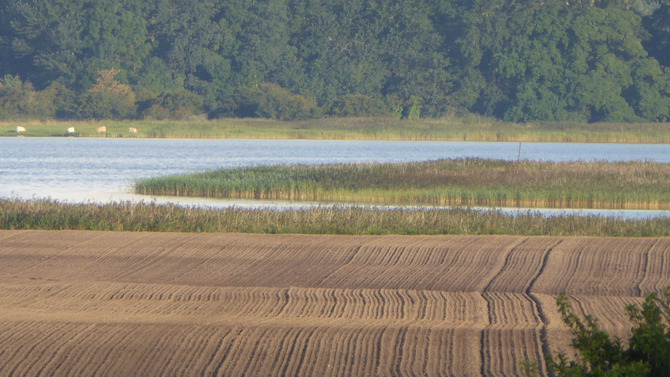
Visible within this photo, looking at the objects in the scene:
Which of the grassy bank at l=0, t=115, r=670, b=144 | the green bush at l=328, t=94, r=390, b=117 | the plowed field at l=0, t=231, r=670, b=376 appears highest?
the plowed field at l=0, t=231, r=670, b=376

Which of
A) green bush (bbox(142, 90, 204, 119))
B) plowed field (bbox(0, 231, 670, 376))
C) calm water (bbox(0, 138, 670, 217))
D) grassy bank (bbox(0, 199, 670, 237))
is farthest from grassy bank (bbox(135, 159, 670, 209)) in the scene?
green bush (bbox(142, 90, 204, 119))

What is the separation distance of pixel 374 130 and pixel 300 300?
169 ft

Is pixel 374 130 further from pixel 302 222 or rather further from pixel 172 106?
pixel 302 222

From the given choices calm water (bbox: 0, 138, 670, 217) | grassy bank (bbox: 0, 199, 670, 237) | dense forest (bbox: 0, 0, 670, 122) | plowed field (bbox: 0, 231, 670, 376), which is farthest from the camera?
dense forest (bbox: 0, 0, 670, 122)

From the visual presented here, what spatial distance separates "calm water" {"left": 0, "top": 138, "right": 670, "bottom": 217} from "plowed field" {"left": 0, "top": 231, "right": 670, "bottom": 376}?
415 inches

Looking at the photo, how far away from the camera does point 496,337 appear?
9797 millimetres

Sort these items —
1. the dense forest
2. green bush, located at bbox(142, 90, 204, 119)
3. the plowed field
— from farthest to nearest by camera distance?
1. the dense forest
2. green bush, located at bbox(142, 90, 204, 119)
3. the plowed field

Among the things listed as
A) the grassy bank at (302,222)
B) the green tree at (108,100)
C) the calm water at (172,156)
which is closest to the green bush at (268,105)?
the calm water at (172,156)

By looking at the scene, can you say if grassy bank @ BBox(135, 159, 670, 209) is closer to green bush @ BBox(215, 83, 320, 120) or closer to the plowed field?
the plowed field

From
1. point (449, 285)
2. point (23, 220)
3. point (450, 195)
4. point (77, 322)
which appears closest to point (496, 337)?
point (449, 285)

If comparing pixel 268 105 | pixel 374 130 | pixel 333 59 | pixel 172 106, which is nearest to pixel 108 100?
pixel 172 106

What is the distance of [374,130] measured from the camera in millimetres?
62625

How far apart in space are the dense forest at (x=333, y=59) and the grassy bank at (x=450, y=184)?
1577 inches

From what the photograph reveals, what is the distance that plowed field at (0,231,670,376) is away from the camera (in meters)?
9.04
